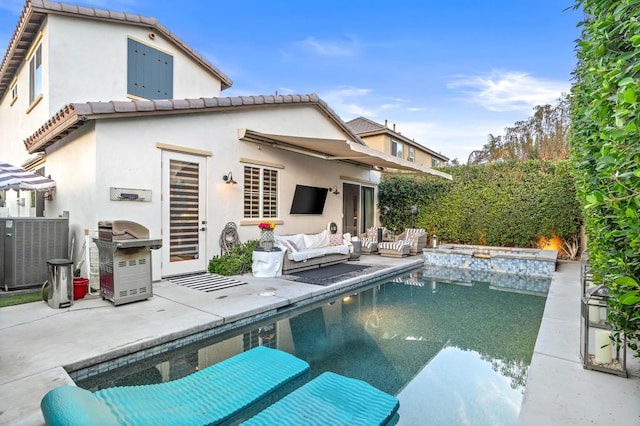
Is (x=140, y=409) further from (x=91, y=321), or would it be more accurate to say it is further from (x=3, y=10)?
(x=3, y=10)

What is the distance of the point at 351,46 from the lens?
13352mm

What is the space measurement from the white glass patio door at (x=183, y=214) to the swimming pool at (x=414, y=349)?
3.38 metres

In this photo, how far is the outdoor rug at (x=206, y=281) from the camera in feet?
23.1

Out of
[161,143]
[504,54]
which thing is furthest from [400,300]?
[504,54]

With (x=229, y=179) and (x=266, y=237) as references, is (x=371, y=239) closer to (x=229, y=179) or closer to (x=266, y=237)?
(x=266, y=237)

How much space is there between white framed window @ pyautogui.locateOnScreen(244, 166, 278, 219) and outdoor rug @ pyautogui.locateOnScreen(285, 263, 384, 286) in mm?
2237

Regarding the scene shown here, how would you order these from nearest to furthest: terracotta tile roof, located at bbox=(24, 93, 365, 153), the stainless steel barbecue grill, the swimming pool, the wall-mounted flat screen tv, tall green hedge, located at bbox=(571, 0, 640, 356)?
tall green hedge, located at bbox=(571, 0, 640, 356) < the swimming pool < the stainless steel barbecue grill < terracotta tile roof, located at bbox=(24, 93, 365, 153) < the wall-mounted flat screen tv

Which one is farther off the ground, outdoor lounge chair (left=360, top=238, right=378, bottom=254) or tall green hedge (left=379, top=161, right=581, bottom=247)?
tall green hedge (left=379, top=161, right=581, bottom=247)

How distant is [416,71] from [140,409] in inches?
574

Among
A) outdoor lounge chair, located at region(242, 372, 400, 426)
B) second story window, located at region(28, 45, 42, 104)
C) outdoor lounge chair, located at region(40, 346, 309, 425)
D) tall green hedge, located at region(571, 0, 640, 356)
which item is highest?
second story window, located at region(28, 45, 42, 104)

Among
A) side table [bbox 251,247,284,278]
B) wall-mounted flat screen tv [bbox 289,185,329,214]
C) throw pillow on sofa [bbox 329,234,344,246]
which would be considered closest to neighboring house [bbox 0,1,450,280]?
wall-mounted flat screen tv [bbox 289,185,329,214]

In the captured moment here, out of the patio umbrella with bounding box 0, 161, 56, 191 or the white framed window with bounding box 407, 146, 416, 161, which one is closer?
the patio umbrella with bounding box 0, 161, 56, 191

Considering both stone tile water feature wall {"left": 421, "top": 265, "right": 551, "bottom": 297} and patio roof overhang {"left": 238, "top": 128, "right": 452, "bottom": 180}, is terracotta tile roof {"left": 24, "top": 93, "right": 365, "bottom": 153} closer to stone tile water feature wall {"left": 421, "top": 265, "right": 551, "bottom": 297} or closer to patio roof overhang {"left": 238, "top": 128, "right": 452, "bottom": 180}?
patio roof overhang {"left": 238, "top": 128, "right": 452, "bottom": 180}

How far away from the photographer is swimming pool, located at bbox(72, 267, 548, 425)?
3543 millimetres
